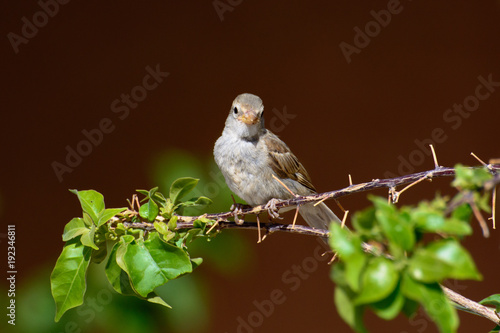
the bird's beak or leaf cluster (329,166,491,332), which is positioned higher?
the bird's beak

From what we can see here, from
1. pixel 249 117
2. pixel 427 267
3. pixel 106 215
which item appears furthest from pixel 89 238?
pixel 249 117

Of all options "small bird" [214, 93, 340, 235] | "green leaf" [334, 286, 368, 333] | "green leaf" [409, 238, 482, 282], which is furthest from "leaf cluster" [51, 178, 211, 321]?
"small bird" [214, 93, 340, 235]

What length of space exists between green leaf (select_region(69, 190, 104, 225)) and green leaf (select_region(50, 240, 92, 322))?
0.32 ft

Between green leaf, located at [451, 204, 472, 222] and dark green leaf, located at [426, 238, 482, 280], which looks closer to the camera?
dark green leaf, located at [426, 238, 482, 280]

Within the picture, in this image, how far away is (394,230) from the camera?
0.75 meters

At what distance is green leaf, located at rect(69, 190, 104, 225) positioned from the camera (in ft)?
4.72

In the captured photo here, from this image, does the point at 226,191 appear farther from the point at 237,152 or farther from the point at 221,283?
the point at 221,283

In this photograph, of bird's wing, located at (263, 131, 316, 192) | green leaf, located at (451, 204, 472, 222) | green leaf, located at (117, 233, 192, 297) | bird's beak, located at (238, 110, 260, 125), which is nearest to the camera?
green leaf, located at (451, 204, 472, 222)

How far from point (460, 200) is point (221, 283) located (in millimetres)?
3643

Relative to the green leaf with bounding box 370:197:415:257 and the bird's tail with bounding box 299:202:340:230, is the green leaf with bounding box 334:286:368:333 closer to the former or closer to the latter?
the green leaf with bounding box 370:197:415:257

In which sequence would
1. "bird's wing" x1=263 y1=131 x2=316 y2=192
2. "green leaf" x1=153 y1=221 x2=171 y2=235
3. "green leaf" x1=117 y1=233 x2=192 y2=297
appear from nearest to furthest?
1. "green leaf" x1=117 y1=233 x2=192 y2=297
2. "green leaf" x1=153 y1=221 x2=171 y2=235
3. "bird's wing" x1=263 y1=131 x2=316 y2=192

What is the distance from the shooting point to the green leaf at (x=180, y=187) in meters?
1.53

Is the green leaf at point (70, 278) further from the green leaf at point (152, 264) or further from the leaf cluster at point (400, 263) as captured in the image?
the leaf cluster at point (400, 263)

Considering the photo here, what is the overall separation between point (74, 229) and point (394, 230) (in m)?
1.00
